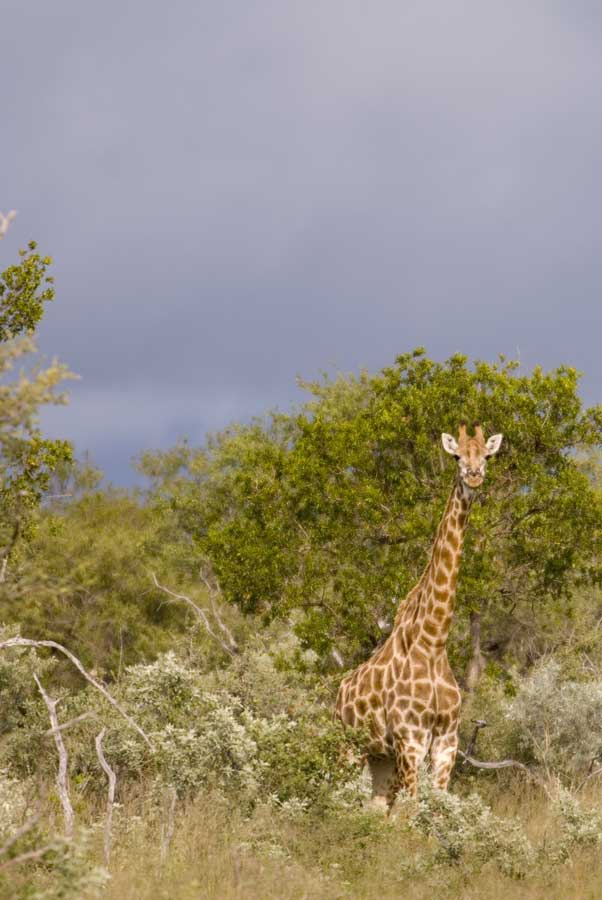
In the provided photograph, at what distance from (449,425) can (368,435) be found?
4.18ft

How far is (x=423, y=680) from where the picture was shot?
1426 cm

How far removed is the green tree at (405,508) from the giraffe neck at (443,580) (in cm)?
498

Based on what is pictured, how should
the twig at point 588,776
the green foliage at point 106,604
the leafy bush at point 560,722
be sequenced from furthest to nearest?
1. the green foliage at point 106,604
2. the leafy bush at point 560,722
3. the twig at point 588,776

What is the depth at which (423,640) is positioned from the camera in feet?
47.6

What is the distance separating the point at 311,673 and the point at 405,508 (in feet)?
11.6

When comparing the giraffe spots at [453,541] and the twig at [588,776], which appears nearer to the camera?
the giraffe spots at [453,541]

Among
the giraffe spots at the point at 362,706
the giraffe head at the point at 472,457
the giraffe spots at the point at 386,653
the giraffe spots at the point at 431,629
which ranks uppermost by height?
the giraffe head at the point at 472,457

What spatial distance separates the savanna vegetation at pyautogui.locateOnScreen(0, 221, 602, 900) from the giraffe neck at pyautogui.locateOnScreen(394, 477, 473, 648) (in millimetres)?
1486

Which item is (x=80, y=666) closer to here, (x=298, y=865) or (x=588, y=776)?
(x=298, y=865)

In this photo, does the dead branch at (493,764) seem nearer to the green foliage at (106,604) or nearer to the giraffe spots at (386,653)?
the giraffe spots at (386,653)

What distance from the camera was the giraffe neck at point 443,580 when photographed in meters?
14.4

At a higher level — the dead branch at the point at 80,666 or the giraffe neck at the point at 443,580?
the giraffe neck at the point at 443,580

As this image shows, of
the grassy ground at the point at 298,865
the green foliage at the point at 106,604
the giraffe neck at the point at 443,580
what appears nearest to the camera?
the grassy ground at the point at 298,865

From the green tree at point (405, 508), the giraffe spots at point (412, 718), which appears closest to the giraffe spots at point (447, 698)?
the giraffe spots at point (412, 718)
